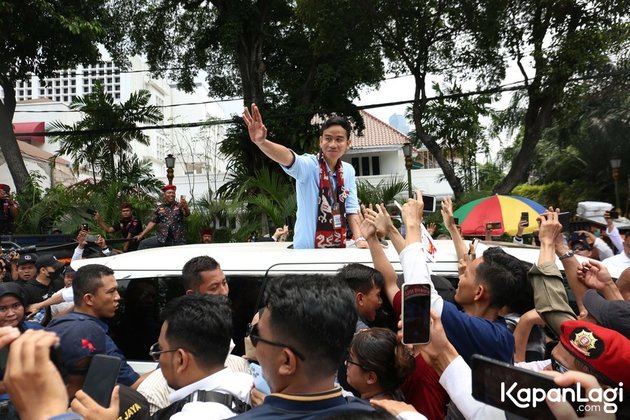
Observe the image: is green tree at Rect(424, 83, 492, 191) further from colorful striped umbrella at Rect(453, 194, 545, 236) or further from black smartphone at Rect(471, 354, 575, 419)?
black smartphone at Rect(471, 354, 575, 419)

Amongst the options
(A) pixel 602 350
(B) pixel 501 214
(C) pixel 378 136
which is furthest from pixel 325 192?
(C) pixel 378 136

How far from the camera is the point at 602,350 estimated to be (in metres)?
1.93

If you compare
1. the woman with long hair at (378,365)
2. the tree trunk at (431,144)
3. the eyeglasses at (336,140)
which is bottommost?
the woman with long hair at (378,365)

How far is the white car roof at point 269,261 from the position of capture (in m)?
3.66

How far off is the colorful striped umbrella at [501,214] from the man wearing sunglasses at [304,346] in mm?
5065

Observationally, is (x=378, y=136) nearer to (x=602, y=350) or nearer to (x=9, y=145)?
(x=9, y=145)

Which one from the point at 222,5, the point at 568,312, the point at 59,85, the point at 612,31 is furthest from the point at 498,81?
the point at 59,85

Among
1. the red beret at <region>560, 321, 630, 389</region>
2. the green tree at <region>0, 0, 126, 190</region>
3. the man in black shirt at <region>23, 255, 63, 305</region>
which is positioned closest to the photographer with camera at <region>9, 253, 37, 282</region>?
the man in black shirt at <region>23, 255, 63, 305</region>

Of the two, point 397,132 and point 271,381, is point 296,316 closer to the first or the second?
point 271,381

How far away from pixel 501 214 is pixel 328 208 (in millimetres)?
3103

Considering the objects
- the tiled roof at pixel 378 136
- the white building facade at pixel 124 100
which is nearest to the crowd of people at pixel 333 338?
the white building facade at pixel 124 100

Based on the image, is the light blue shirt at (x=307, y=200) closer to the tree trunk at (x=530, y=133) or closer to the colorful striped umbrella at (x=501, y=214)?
the colorful striped umbrella at (x=501, y=214)

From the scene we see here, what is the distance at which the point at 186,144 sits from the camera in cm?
2894

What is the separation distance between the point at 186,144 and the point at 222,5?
1161 cm
